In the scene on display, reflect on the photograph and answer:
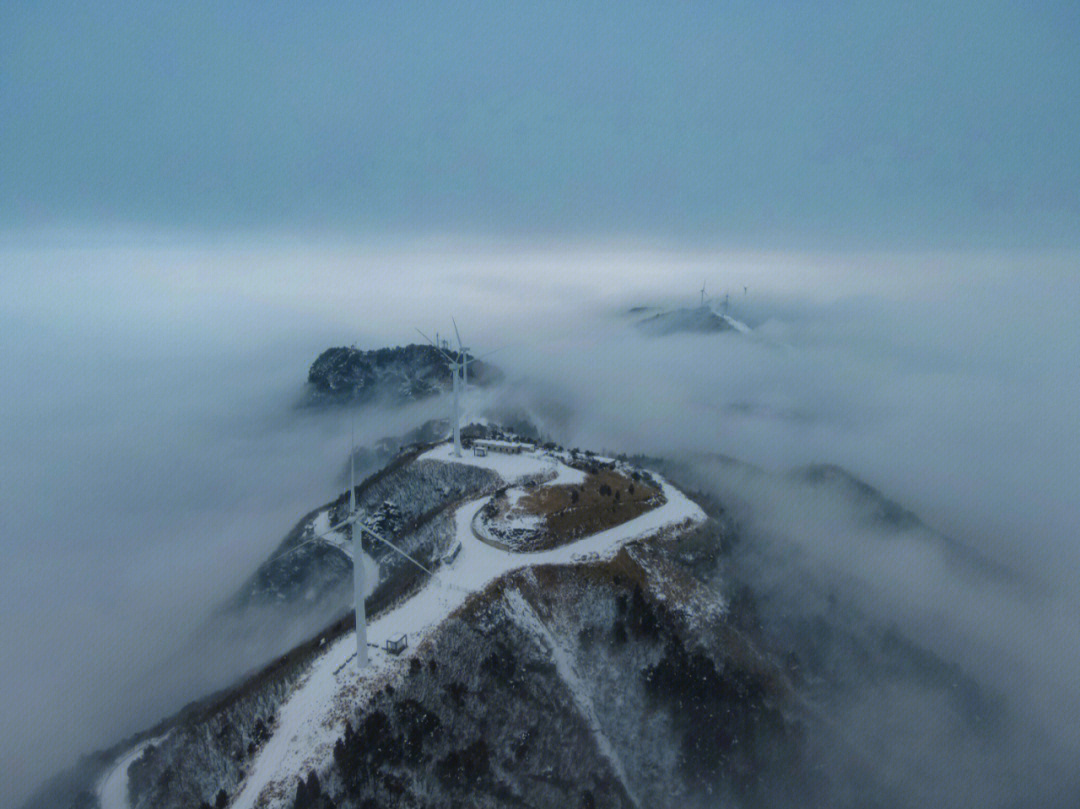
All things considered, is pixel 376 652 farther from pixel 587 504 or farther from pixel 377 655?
pixel 587 504

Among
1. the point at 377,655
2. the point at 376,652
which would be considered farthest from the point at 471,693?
the point at 376,652

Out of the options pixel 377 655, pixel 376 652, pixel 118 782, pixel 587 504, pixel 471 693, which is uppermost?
pixel 587 504

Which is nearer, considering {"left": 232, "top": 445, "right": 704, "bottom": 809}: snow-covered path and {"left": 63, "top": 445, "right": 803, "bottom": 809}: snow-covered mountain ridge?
{"left": 232, "top": 445, "right": 704, "bottom": 809}: snow-covered path

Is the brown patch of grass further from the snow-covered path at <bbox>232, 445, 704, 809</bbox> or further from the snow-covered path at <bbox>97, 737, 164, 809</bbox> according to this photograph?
the snow-covered path at <bbox>97, 737, 164, 809</bbox>

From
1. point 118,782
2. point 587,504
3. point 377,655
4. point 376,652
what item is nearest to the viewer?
point 377,655

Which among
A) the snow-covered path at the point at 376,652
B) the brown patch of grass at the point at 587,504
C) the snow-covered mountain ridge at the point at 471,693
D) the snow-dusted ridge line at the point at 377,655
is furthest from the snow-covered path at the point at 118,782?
the brown patch of grass at the point at 587,504

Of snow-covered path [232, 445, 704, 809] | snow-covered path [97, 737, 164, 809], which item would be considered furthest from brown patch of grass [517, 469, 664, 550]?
snow-covered path [97, 737, 164, 809]

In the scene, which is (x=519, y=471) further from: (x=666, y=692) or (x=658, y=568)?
(x=666, y=692)

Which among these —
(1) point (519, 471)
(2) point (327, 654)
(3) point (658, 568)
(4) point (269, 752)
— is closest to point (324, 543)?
(1) point (519, 471)
